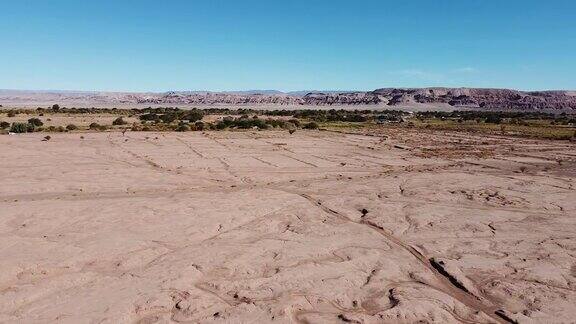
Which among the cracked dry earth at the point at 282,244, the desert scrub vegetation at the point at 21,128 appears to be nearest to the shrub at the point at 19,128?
the desert scrub vegetation at the point at 21,128

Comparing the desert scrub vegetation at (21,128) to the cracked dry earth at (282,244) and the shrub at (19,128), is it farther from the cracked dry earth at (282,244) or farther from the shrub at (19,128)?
the cracked dry earth at (282,244)

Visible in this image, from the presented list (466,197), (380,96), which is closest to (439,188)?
(466,197)

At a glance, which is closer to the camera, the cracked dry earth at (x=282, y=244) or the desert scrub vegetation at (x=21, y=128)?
the cracked dry earth at (x=282, y=244)

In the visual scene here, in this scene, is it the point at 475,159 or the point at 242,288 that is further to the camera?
the point at 475,159

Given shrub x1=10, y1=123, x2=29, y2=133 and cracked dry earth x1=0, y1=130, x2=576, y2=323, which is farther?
shrub x1=10, y1=123, x2=29, y2=133

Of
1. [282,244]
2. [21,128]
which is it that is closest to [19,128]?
[21,128]

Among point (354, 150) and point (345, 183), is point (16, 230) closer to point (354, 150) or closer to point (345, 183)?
point (345, 183)

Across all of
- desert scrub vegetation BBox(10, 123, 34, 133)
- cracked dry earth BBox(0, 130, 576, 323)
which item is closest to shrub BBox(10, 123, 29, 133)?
desert scrub vegetation BBox(10, 123, 34, 133)

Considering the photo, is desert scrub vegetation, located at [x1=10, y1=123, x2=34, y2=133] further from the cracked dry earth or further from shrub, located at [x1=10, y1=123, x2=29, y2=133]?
the cracked dry earth
